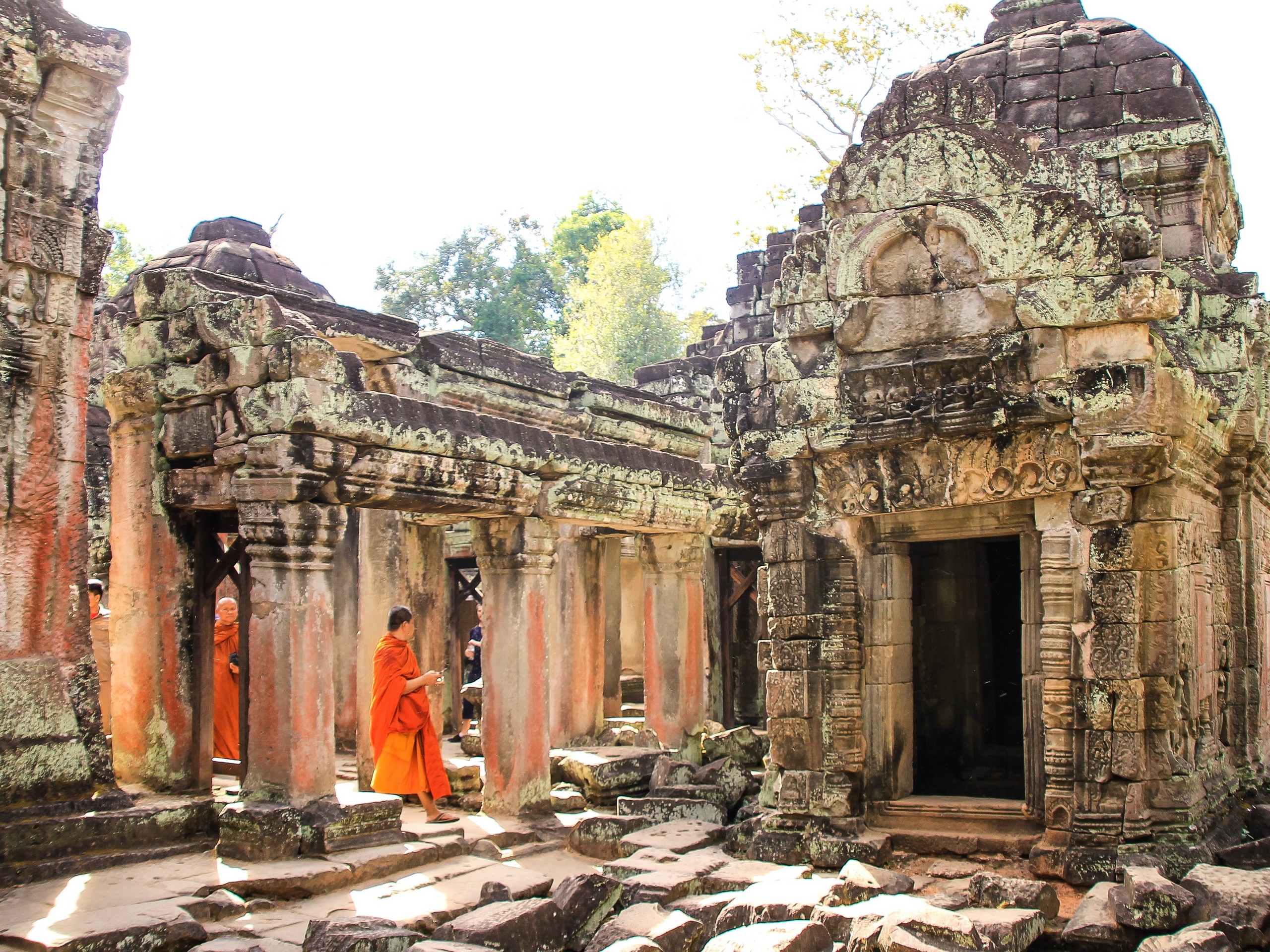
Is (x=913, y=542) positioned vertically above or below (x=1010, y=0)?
→ below

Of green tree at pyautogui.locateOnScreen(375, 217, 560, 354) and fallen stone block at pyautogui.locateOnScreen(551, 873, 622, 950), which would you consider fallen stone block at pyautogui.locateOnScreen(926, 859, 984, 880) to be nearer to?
fallen stone block at pyautogui.locateOnScreen(551, 873, 622, 950)

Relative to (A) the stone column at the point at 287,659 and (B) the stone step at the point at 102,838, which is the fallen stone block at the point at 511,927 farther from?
(B) the stone step at the point at 102,838

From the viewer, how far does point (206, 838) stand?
702 centimetres

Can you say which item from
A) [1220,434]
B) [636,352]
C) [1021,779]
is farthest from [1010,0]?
[636,352]

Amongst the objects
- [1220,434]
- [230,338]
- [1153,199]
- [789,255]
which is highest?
[1153,199]

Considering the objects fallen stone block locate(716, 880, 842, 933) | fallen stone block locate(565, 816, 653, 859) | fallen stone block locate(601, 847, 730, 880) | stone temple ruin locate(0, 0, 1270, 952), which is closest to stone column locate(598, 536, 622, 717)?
stone temple ruin locate(0, 0, 1270, 952)

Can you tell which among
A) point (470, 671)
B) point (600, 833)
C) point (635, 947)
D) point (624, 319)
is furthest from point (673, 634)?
point (624, 319)

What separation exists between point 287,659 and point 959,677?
16.4 feet

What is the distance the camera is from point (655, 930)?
17.4ft

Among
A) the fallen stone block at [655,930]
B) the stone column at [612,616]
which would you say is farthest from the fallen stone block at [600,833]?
the stone column at [612,616]

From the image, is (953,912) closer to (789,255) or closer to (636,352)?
(789,255)

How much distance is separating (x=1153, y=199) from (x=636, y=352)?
20.7 metres

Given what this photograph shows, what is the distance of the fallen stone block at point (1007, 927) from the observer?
16.3 ft

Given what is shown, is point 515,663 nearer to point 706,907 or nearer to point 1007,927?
point 706,907
